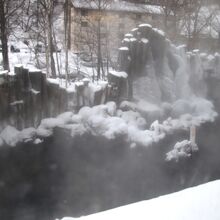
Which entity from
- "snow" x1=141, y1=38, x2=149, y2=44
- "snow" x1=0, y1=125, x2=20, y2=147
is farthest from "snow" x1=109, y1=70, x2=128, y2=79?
"snow" x1=0, y1=125, x2=20, y2=147

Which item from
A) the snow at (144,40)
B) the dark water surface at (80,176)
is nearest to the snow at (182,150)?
the dark water surface at (80,176)

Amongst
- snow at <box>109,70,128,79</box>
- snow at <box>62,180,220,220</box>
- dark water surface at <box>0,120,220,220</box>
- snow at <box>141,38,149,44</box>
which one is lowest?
dark water surface at <box>0,120,220,220</box>

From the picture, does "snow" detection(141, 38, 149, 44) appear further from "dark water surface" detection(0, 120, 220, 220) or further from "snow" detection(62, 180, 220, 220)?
"snow" detection(62, 180, 220, 220)

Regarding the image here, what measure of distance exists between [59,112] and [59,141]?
648 mm

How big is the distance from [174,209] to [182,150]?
16.7 feet

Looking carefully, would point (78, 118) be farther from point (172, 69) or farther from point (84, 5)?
point (84, 5)

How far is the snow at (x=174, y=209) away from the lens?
10.9ft

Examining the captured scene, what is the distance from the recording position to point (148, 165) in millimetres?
7988

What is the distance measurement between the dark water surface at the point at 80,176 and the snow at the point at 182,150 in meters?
0.14

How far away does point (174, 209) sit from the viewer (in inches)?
135

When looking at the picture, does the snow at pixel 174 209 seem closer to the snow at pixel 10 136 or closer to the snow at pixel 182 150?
the snow at pixel 10 136

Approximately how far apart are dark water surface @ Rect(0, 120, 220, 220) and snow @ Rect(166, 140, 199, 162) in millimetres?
145

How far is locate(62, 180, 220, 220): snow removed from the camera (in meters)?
3.33

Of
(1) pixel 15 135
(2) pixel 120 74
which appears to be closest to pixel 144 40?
(2) pixel 120 74
